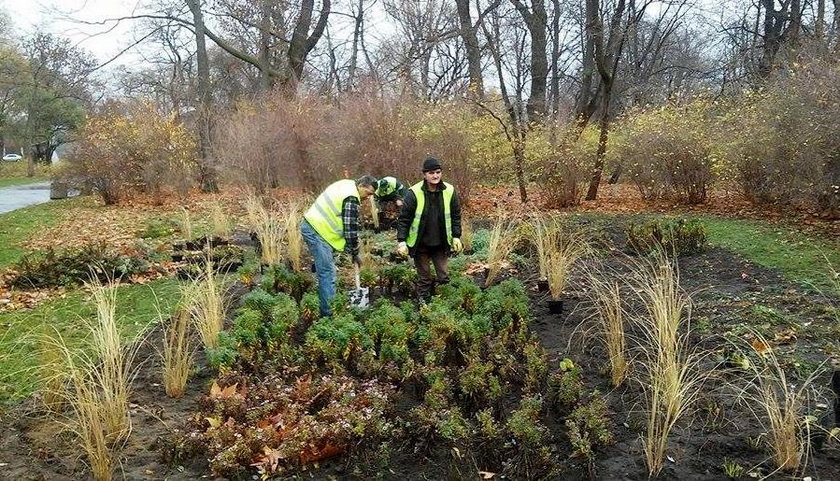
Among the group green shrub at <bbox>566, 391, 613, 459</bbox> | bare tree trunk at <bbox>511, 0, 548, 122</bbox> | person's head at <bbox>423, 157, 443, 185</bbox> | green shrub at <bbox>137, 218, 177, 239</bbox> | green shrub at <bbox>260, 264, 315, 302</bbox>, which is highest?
bare tree trunk at <bbox>511, 0, 548, 122</bbox>

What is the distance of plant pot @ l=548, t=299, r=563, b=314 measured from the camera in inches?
230

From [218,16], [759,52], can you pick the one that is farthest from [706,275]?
[759,52]

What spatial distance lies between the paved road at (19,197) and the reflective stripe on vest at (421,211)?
15.3 meters

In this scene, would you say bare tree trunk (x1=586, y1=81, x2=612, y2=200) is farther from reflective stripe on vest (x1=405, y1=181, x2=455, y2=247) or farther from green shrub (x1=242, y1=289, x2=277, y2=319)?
green shrub (x1=242, y1=289, x2=277, y2=319)

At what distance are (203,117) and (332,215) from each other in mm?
15977

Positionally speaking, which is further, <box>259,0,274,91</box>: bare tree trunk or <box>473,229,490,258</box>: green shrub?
<box>259,0,274,91</box>: bare tree trunk

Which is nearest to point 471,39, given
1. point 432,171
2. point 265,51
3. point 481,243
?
point 265,51

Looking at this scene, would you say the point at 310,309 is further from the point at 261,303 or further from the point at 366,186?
the point at 366,186

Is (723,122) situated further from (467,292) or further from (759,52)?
(759,52)

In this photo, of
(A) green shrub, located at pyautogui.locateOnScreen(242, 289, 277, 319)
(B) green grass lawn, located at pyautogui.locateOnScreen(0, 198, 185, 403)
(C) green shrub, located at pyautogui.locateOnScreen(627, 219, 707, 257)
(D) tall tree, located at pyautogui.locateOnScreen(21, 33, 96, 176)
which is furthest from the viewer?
(D) tall tree, located at pyautogui.locateOnScreen(21, 33, 96, 176)

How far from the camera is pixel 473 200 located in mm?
14547

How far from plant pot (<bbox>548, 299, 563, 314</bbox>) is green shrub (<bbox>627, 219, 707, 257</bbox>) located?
2.58 metres

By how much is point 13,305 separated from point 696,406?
686 cm

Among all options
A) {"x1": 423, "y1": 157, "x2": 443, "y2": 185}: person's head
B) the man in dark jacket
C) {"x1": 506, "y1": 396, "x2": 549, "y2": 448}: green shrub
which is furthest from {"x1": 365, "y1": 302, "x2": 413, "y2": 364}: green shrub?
{"x1": 423, "y1": 157, "x2": 443, "y2": 185}: person's head
